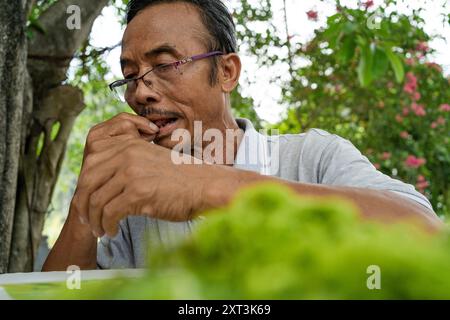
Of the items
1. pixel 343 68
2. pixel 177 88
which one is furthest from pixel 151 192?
pixel 343 68

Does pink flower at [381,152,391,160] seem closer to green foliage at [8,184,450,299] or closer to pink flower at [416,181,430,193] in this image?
pink flower at [416,181,430,193]

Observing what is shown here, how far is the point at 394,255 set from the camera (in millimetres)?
324

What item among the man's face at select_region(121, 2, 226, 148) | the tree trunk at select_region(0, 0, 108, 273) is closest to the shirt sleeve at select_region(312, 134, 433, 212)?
the man's face at select_region(121, 2, 226, 148)

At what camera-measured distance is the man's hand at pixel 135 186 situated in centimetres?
104

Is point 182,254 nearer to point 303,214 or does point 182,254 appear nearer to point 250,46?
point 303,214

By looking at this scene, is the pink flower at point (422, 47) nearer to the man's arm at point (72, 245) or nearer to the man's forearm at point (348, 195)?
the man's arm at point (72, 245)

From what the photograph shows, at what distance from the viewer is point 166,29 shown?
85.5 inches

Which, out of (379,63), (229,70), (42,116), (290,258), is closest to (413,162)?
(42,116)

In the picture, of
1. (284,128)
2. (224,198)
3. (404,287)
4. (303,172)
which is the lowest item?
(404,287)

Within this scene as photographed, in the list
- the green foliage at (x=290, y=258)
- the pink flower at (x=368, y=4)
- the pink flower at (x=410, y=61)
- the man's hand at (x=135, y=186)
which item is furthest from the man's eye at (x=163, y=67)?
the pink flower at (x=410, y=61)

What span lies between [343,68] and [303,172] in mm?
3890

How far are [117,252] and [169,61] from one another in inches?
27.1

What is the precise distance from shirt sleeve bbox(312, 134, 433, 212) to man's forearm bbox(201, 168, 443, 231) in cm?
18

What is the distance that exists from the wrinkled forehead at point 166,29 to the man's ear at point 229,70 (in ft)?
0.51
